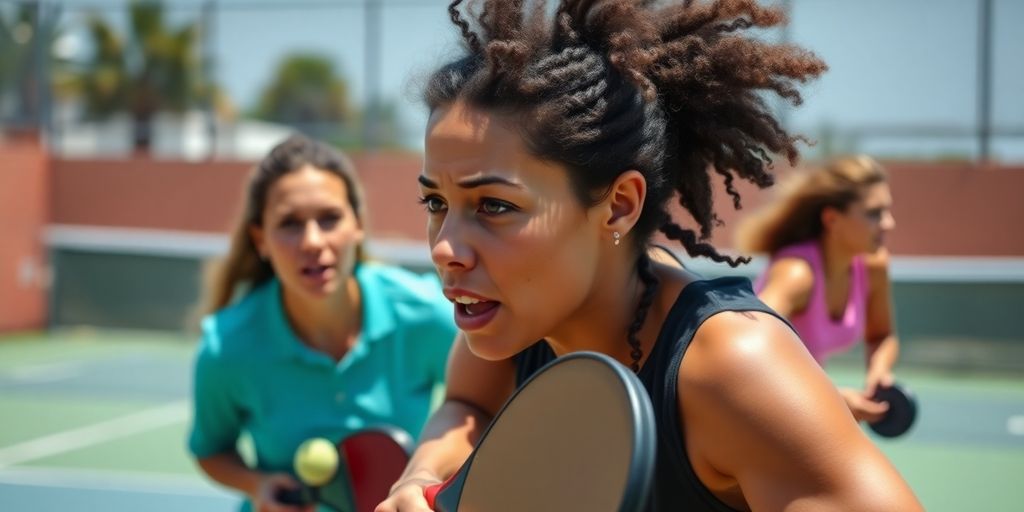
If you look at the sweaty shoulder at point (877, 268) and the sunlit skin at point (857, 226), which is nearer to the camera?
the sunlit skin at point (857, 226)

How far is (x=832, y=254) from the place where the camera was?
5695 mm

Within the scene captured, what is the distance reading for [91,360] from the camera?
13.9 meters

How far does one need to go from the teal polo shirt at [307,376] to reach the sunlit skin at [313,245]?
0.08 m

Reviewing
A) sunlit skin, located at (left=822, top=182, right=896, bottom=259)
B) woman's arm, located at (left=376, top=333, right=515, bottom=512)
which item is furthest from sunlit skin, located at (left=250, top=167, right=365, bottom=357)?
sunlit skin, located at (left=822, top=182, right=896, bottom=259)

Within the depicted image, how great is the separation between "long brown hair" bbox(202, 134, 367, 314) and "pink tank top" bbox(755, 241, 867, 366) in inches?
85.5

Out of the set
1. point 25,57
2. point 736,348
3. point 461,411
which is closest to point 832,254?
point 461,411

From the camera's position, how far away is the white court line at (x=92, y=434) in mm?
8758

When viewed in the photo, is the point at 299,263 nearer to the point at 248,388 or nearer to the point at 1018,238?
the point at 248,388

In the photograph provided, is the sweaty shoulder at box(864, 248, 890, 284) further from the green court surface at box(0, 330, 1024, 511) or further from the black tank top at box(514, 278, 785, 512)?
the black tank top at box(514, 278, 785, 512)

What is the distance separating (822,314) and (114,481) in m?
4.80

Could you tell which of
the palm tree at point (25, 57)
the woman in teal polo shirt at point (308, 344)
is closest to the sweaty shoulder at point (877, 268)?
the woman in teal polo shirt at point (308, 344)

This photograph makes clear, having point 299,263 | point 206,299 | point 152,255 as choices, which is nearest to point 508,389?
point 299,263

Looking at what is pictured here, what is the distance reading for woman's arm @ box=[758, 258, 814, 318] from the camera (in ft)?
17.2

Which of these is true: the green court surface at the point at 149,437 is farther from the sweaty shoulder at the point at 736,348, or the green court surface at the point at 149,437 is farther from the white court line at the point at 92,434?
the sweaty shoulder at the point at 736,348
